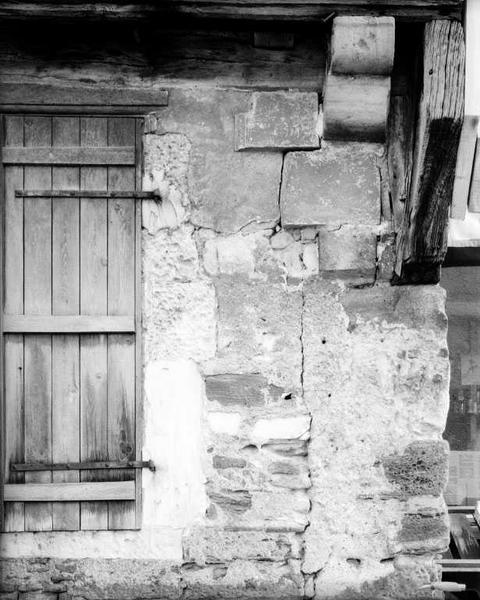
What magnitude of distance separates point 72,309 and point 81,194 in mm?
483

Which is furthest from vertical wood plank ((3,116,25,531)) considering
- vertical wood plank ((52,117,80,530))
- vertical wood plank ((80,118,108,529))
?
vertical wood plank ((80,118,108,529))

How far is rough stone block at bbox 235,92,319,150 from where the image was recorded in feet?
9.48

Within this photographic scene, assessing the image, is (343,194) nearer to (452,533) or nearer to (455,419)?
(455,419)

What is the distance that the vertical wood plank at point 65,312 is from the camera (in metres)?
2.90

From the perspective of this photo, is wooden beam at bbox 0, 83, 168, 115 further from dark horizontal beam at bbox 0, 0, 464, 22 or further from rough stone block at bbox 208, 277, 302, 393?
rough stone block at bbox 208, 277, 302, 393

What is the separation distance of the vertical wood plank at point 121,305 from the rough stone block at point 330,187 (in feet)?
2.18

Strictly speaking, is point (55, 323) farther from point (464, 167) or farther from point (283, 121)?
point (464, 167)

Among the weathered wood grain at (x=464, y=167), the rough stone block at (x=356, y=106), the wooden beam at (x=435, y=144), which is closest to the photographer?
the wooden beam at (x=435, y=144)

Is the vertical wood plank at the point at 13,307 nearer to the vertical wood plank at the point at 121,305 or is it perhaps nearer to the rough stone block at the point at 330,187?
the vertical wood plank at the point at 121,305

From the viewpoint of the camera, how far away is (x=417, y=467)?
9.46 feet

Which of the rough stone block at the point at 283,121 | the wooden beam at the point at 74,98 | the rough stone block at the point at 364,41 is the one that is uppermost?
the rough stone block at the point at 364,41

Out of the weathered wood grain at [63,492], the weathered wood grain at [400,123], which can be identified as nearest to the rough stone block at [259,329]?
the weathered wood grain at [400,123]

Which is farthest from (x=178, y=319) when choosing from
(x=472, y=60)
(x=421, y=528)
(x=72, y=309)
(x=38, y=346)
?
(x=472, y=60)

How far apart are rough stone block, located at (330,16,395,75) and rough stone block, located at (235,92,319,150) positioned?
262mm
